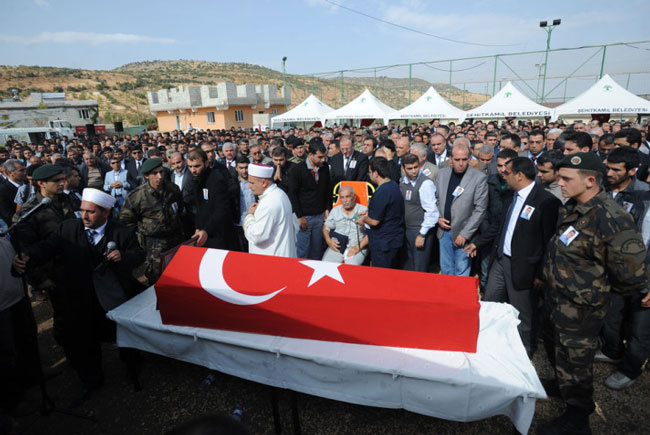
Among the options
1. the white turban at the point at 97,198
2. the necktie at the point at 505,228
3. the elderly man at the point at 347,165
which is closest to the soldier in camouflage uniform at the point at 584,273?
the necktie at the point at 505,228

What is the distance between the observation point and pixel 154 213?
12.3ft

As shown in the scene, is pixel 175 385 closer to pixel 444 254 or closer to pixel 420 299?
pixel 420 299

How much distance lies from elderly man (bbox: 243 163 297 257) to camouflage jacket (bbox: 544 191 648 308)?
2.33 m

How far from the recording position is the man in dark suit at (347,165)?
609 centimetres

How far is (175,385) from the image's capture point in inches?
122

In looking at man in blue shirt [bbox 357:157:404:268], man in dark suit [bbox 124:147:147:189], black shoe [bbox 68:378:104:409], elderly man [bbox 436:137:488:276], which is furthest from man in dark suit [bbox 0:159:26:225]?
elderly man [bbox 436:137:488:276]

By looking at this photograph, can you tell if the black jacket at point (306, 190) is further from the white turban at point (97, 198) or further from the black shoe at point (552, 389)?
the black shoe at point (552, 389)

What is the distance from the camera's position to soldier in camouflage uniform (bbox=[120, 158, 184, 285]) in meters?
3.70

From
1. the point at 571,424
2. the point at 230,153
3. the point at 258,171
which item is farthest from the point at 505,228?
the point at 230,153

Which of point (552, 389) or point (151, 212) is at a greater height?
point (151, 212)

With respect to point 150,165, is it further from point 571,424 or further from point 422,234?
point 571,424

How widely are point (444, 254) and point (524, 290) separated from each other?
55.5 inches

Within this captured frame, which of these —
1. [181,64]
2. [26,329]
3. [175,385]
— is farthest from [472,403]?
[181,64]

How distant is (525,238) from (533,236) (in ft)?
0.21
